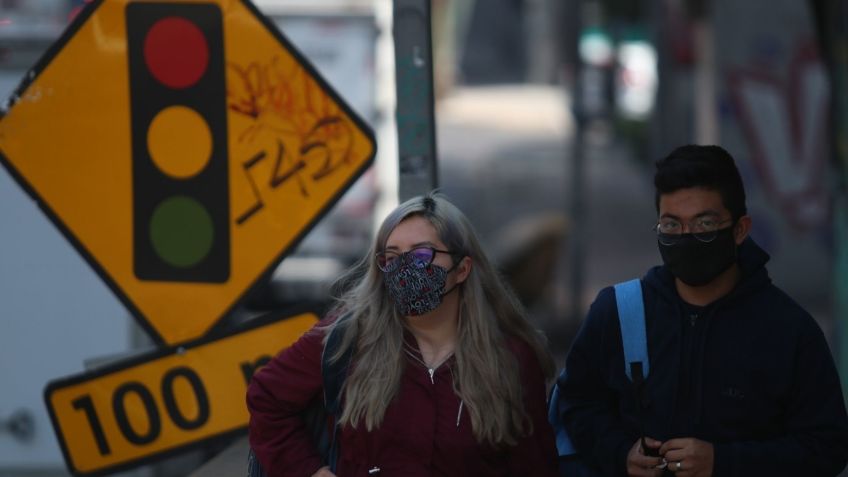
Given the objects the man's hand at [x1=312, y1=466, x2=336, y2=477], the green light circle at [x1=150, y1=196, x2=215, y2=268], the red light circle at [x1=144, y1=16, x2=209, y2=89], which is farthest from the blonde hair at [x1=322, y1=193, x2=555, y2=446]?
the red light circle at [x1=144, y1=16, x2=209, y2=89]

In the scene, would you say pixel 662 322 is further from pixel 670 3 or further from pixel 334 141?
pixel 670 3

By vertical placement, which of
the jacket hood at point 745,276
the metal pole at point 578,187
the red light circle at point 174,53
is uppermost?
the red light circle at point 174,53

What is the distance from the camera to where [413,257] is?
360 cm

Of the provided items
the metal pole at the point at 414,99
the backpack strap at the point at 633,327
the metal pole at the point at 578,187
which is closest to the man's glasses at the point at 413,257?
the backpack strap at the point at 633,327

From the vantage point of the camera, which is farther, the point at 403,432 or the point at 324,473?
the point at 324,473

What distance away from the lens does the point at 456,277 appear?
3.65 m

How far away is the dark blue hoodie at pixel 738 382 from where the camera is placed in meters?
3.48

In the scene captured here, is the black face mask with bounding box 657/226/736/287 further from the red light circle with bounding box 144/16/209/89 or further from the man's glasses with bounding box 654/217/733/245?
the red light circle with bounding box 144/16/209/89

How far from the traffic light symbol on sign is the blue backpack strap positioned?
1541 mm

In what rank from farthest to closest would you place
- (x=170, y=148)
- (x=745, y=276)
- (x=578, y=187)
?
(x=578, y=187)
(x=170, y=148)
(x=745, y=276)

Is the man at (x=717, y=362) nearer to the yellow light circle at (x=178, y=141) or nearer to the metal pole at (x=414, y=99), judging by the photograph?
the metal pole at (x=414, y=99)

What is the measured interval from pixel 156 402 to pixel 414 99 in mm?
1248

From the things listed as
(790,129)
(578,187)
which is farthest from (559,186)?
(578,187)

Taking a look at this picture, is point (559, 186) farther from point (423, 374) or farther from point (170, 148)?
point (423, 374)
